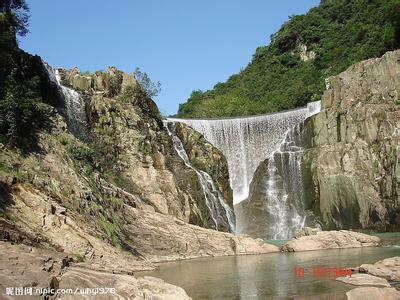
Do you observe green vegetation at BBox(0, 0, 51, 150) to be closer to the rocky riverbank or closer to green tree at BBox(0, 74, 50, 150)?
green tree at BBox(0, 74, 50, 150)

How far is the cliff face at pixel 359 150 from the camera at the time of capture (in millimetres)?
41688

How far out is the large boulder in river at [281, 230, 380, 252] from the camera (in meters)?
30.5

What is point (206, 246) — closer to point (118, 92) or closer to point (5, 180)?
point (5, 180)

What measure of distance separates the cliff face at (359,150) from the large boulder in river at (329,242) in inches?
389

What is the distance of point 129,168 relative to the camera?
118ft

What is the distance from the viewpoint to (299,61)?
306 feet

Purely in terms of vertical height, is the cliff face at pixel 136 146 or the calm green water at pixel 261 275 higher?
the cliff face at pixel 136 146

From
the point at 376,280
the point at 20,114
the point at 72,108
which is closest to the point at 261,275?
the point at 376,280

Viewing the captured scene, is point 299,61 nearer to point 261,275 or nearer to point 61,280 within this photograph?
point 261,275

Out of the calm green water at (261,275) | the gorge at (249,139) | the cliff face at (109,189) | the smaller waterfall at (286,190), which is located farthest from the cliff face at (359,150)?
the calm green water at (261,275)

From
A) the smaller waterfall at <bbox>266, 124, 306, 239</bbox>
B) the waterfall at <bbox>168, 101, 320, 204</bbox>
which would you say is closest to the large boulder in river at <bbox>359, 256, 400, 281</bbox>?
the smaller waterfall at <bbox>266, 124, 306, 239</bbox>

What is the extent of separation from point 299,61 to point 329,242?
6695 cm

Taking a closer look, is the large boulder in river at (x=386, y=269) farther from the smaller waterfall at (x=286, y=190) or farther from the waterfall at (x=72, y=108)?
the smaller waterfall at (x=286, y=190)

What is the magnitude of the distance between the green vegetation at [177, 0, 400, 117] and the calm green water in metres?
46.9
